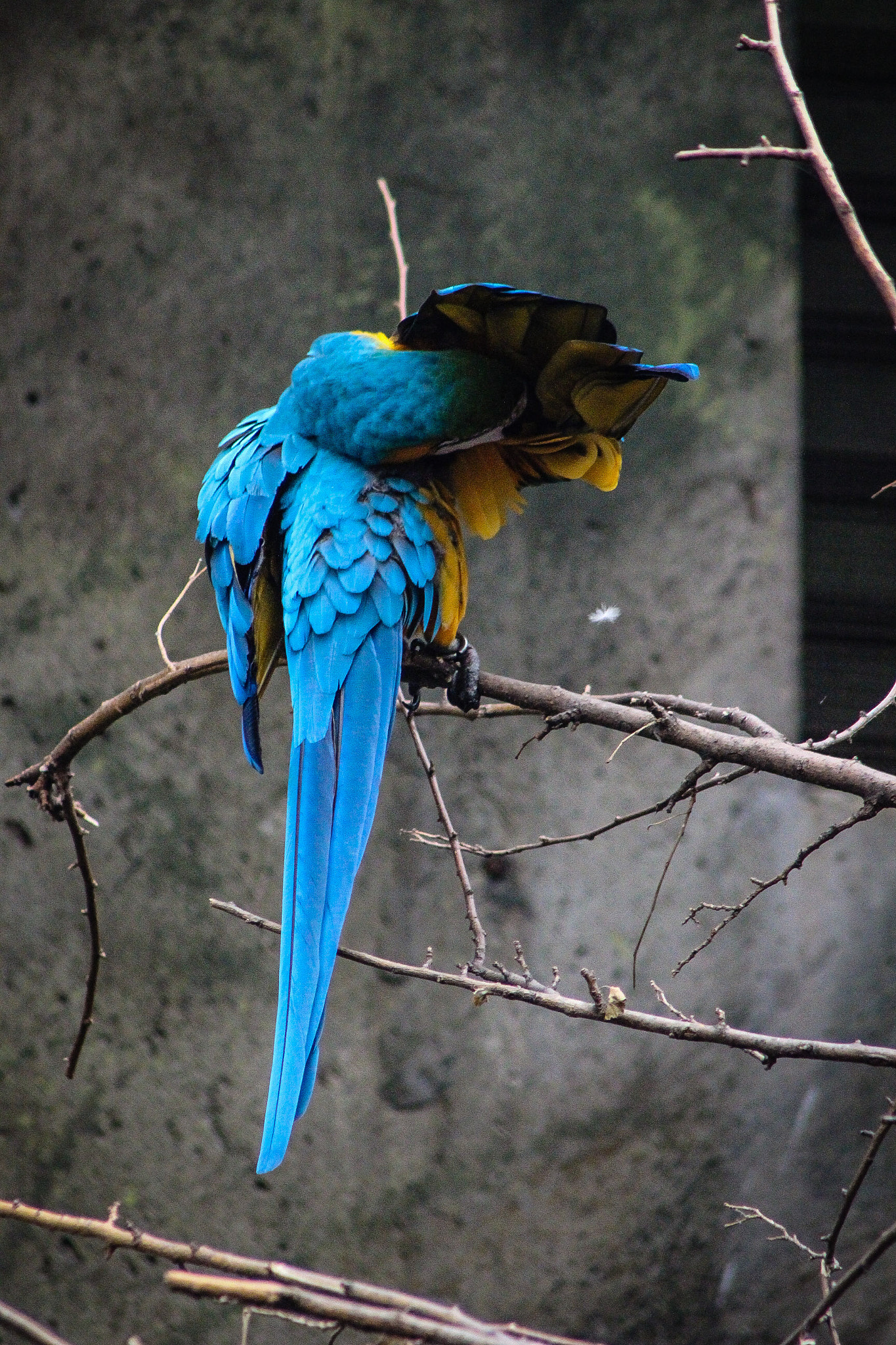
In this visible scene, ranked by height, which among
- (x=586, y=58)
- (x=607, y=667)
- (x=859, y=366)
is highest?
(x=586, y=58)

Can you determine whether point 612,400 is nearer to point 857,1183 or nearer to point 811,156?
point 811,156

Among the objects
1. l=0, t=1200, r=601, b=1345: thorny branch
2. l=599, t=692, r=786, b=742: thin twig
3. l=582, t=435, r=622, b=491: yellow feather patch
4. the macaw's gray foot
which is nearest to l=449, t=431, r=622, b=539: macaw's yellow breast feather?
l=582, t=435, r=622, b=491: yellow feather patch

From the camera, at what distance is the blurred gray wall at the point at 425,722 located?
208cm

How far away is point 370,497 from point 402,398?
4.1 inches

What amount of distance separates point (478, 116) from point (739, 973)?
1583 mm

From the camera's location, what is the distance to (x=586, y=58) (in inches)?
84.1

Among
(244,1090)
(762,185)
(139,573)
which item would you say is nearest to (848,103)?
(762,185)

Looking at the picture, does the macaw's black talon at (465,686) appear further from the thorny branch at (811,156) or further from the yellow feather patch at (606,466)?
the thorny branch at (811,156)

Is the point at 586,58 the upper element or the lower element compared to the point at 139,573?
upper

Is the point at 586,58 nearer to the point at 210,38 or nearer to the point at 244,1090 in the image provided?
the point at 210,38

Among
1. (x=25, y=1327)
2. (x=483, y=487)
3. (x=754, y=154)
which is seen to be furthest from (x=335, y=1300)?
(x=483, y=487)

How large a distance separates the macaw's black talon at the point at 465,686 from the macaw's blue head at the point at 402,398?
0.77 feet

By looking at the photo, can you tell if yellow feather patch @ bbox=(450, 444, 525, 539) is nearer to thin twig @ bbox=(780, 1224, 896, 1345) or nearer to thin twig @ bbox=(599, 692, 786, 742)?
thin twig @ bbox=(599, 692, 786, 742)

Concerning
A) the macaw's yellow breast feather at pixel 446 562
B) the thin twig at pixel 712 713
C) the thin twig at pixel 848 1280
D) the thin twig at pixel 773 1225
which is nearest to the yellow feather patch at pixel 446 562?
the macaw's yellow breast feather at pixel 446 562
